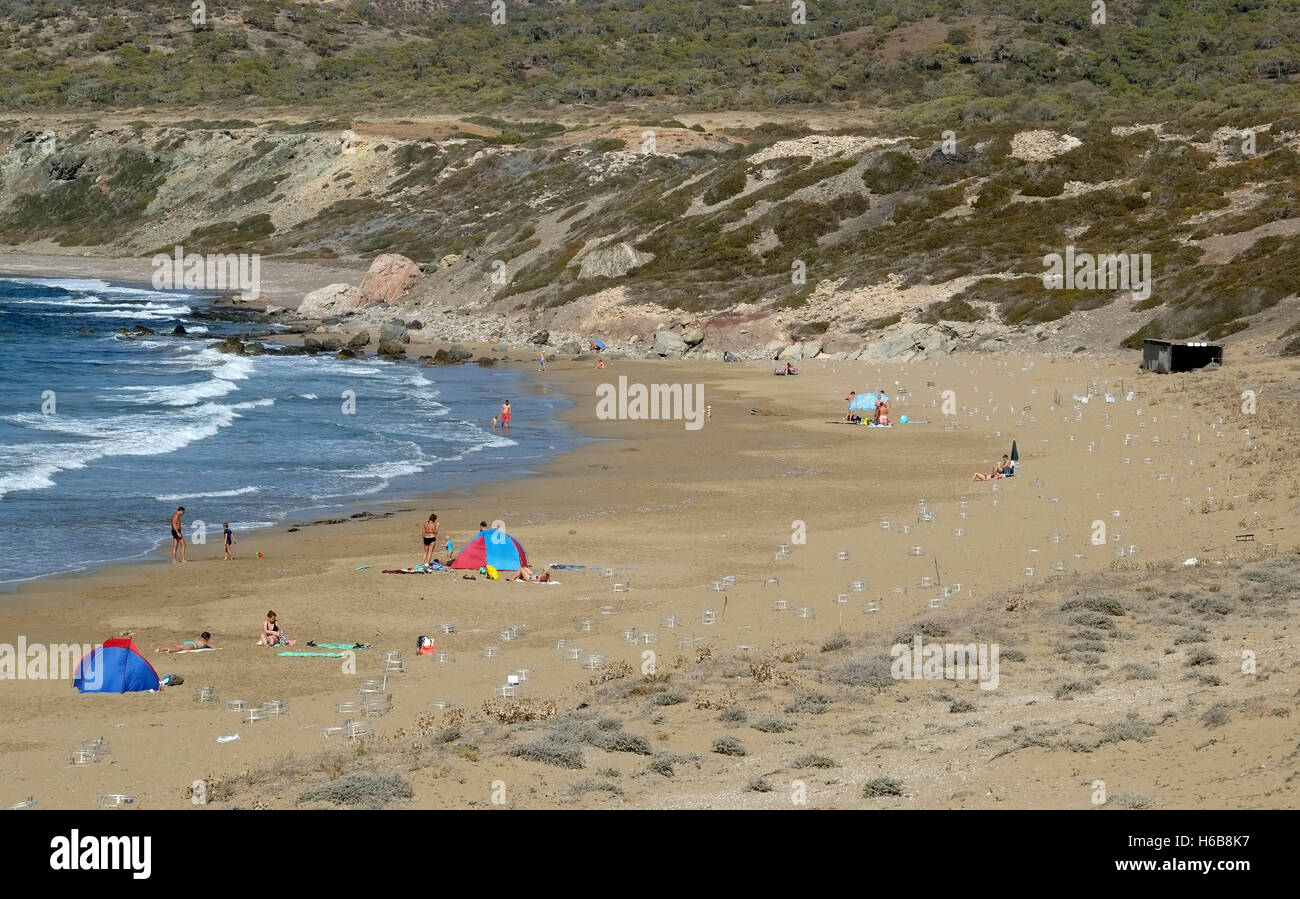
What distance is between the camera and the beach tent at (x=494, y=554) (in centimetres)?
2145

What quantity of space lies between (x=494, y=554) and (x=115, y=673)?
678 cm

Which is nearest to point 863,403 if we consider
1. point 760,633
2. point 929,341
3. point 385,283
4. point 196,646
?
point 929,341

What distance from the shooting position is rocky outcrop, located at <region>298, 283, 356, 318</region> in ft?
234

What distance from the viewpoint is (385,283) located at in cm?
7269

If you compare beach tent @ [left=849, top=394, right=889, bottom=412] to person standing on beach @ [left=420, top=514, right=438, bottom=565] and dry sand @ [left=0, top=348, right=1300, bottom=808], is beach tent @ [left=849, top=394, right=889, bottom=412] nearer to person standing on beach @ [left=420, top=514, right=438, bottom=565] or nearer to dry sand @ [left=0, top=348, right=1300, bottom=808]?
dry sand @ [left=0, top=348, right=1300, bottom=808]

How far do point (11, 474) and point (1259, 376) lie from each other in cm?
2973

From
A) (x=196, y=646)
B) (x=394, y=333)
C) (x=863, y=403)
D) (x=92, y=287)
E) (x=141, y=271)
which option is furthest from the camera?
(x=141, y=271)

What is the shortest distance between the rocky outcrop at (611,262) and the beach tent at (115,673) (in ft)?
167

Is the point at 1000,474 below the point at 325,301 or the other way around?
below

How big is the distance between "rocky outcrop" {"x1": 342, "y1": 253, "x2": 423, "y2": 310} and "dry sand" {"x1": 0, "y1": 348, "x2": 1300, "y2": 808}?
40883mm

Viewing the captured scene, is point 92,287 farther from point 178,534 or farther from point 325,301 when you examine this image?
point 178,534

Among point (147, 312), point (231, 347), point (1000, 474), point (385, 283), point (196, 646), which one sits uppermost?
point (385, 283)

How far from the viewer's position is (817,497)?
2756 cm
